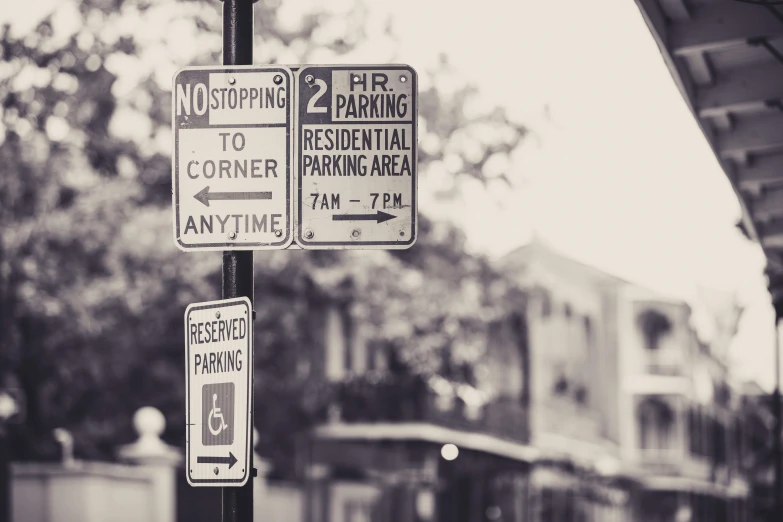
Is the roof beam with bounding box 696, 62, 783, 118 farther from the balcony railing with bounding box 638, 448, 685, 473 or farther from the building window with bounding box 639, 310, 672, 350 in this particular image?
the balcony railing with bounding box 638, 448, 685, 473

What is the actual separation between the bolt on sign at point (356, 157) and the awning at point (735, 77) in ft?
7.43

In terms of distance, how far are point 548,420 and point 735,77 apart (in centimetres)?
3782

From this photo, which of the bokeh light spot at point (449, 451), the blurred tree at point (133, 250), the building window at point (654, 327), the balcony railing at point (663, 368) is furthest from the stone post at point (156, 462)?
the building window at point (654, 327)

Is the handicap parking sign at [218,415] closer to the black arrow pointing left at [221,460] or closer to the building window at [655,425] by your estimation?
the black arrow pointing left at [221,460]

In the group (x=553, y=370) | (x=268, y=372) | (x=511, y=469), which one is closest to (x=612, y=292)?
(x=553, y=370)

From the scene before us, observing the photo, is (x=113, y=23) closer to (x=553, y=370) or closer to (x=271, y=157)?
(x=271, y=157)

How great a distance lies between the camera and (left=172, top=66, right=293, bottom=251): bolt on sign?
16.1 feet

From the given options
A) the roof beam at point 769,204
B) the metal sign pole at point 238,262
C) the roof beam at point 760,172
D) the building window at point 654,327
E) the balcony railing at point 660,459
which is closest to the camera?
the metal sign pole at point 238,262

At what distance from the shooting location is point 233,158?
4926 mm

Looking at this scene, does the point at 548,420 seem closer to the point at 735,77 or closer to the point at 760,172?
the point at 760,172

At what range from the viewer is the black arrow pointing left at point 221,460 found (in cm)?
466

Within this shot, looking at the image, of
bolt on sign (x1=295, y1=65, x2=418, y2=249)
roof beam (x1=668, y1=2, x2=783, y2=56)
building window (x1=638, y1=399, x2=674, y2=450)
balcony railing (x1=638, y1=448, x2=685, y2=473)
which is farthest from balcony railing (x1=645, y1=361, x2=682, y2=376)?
bolt on sign (x1=295, y1=65, x2=418, y2=249)

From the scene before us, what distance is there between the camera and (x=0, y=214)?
2044 cm

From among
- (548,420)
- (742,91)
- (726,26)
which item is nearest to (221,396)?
(726,26)
